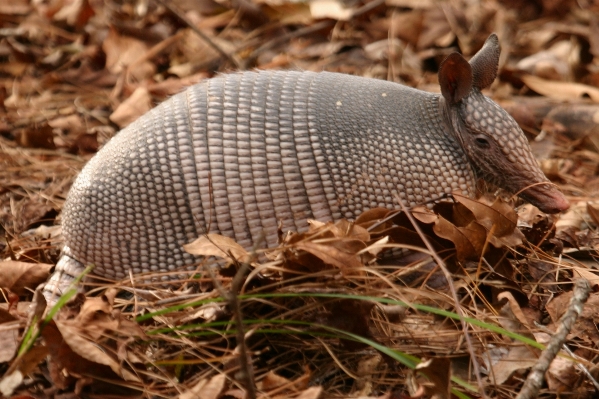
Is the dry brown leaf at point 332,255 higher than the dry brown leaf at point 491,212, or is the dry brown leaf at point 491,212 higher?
the dry brown leaf at point 332,255

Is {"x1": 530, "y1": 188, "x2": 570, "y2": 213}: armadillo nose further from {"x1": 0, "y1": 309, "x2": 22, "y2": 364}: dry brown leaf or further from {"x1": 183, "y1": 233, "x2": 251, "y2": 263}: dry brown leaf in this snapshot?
{"x1": 0, "y1": 309, "x2": 22, "y2": 364}: dry brown leaf

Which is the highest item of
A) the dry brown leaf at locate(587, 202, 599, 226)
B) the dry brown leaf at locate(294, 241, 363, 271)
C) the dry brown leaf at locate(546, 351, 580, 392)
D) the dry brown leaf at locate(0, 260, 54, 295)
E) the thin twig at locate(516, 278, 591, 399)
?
the dry brown leaf at locate(294, 241, 363, 271)

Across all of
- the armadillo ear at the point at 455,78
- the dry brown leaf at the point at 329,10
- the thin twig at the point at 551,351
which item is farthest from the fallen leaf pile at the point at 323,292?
the dry brown leaf at the point at 329,10

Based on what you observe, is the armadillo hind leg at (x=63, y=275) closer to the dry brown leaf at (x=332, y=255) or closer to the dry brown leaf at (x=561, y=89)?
the dry brown leaf at (x=332, y=255)

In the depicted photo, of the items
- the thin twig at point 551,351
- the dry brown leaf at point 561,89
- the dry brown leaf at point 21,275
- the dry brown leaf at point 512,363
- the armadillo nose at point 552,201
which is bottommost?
the dry brown leaf at point 561,89

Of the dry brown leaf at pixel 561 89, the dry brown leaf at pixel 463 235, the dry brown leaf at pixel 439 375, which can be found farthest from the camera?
the dry brown leaf at pixel 561 89

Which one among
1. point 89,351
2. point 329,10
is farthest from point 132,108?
point 89,351

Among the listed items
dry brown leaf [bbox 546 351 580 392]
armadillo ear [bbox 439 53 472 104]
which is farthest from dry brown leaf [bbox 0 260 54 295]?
dry brown leaf [bbox 546 351 580 392]
